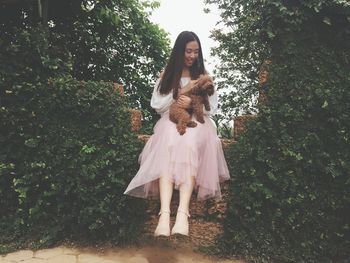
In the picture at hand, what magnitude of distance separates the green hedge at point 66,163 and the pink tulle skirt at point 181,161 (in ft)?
0.93

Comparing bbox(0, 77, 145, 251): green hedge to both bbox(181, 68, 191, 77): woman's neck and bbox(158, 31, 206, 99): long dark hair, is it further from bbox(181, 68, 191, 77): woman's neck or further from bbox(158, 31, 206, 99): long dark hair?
bbox(181, 68, 191, 77): woman's neck

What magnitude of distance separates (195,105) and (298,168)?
1.09 m

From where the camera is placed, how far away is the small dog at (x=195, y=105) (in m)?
3.68

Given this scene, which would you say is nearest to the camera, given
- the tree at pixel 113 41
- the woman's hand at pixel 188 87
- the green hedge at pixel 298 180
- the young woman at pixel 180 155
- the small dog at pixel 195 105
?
the young woman at pixel 180 155

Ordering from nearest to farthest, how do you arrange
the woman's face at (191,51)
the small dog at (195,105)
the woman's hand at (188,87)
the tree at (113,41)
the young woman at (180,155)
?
the young woman at (180,155)
the small dog at (195,105)
the woman's hand at (188,87)
the woman's face at (191,51)
the tree at (113,41)

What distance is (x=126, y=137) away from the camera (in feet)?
12.8

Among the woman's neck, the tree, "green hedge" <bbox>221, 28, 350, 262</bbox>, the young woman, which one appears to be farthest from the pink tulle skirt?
the tree

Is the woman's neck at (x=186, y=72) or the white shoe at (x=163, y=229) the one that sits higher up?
the woman's neck at (x=186, y=72)

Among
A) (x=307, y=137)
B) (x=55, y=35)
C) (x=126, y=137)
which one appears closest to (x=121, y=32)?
(x=55, y=35)

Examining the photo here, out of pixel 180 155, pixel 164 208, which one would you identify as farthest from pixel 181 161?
pixel 164 208

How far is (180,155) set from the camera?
3428mm

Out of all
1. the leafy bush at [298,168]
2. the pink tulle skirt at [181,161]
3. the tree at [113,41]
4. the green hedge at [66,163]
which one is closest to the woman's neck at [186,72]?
the pink tulle skirt at [181,161]

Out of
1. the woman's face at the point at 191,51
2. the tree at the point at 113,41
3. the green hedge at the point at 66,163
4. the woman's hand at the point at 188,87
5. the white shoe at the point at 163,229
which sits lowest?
the white shoe at the point at 163,229

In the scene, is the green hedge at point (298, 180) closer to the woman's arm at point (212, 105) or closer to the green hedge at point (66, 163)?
the woman's arm at point (212, 105)
